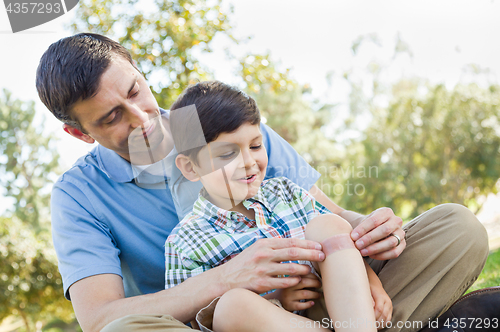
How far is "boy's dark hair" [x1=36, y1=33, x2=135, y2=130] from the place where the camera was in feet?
5.85

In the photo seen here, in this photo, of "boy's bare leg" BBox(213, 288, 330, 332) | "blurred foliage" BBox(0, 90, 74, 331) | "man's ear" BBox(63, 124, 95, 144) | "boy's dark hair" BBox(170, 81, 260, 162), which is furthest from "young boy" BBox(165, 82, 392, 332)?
"blurred foliage" BBox(0, 90, 74, 331)

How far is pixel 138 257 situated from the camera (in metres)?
1.84

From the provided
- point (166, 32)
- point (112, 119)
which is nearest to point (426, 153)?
point (166, 32)

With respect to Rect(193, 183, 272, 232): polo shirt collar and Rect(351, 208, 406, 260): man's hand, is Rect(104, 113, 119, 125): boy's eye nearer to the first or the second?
Rect(193, 183, 272, 232): polo shirt collar

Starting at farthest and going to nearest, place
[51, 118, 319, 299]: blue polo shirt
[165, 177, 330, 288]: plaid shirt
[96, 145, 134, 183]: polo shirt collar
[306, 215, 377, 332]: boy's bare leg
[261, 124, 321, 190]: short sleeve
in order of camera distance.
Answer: [261, 124, 321, 190]: short sleeve < [96, 145, 134, 183]: polo shirt collar < [51, 118, 319, 299]: blue polo shirt < [165, 177, 330, 288]: plaid shirt < [306, 215, 377, 332]: boy's bare leg

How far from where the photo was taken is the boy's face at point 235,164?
165cm

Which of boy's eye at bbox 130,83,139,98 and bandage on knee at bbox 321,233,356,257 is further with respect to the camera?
boy's eye at bbox 130,83,139,98

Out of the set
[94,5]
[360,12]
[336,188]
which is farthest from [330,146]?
[94,5]

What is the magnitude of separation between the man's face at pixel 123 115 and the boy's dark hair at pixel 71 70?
36mm

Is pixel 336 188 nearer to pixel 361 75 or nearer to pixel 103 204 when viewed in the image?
pixel 361 75

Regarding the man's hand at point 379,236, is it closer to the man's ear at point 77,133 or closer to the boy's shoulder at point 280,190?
the boy's shoulder at point 280,190

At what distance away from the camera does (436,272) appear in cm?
147

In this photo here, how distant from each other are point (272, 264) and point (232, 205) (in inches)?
17.3

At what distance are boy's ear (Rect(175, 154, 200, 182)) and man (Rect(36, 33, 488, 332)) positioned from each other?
0.52ft
